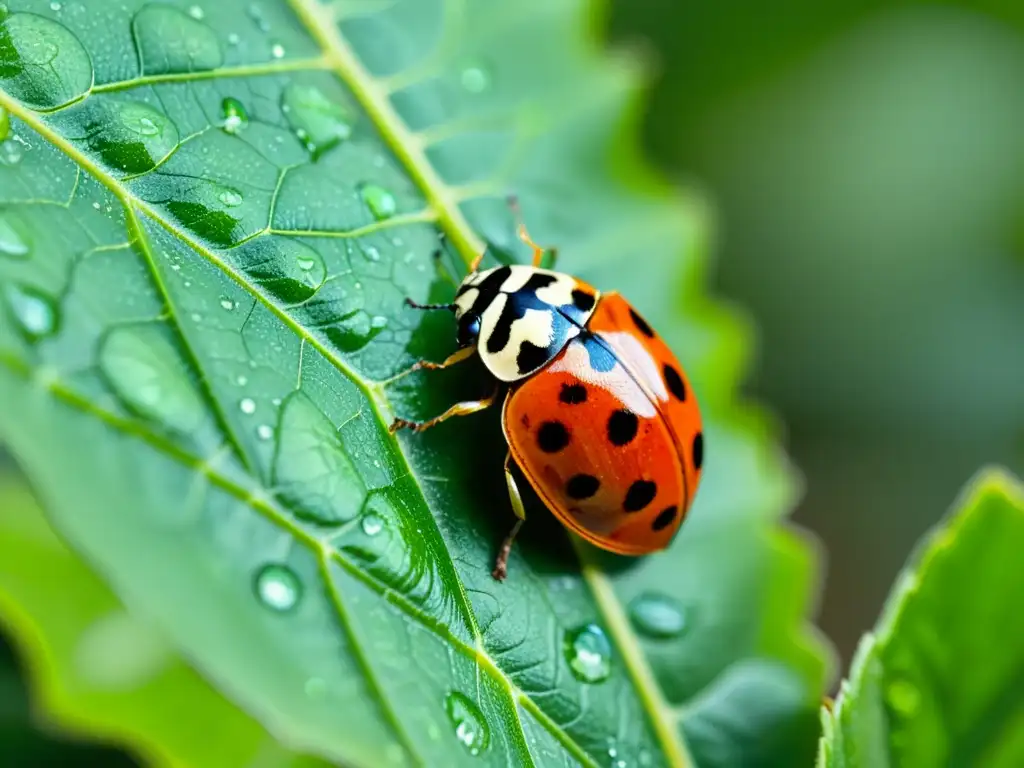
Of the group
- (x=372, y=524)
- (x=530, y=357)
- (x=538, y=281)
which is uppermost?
(x=538, y=281)

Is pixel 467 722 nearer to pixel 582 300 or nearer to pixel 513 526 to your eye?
pixel 513 526

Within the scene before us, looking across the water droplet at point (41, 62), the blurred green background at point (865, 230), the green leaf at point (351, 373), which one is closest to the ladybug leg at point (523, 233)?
the green leaf at point (351, 373)

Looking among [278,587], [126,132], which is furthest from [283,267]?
[278,587]

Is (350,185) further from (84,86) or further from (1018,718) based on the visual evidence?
(1018,718)

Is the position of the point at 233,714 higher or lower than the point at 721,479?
lower

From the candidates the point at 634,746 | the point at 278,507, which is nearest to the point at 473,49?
the point at 278,507

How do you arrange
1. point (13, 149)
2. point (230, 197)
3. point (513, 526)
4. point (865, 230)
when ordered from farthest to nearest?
point (865, 230)
point (513, 526)
point (230, 197)
point (13, 149)
